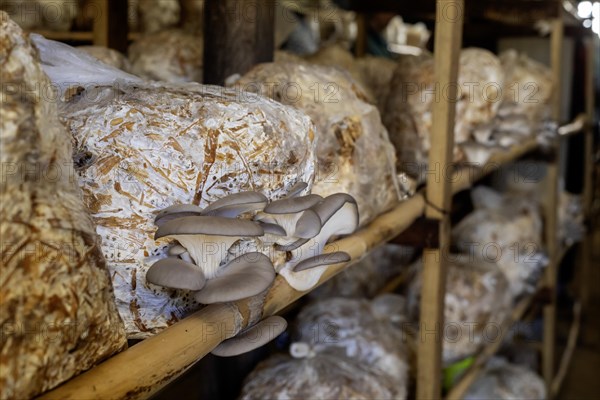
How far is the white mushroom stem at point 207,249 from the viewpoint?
691 millimetres

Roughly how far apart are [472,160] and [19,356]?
1430 mm

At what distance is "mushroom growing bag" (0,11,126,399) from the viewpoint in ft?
1.71

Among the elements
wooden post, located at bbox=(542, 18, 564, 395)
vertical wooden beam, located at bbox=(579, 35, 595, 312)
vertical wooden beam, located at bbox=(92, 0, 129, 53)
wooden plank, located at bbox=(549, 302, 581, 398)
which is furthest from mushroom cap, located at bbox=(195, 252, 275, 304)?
vertical wooden beam, located at bbox=(579, 35, 595, 312)

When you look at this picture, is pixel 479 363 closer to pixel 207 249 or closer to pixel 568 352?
pixel 207 249

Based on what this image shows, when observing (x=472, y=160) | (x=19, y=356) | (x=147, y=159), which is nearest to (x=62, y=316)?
(x=19, y=356)

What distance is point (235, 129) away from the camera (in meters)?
0.81

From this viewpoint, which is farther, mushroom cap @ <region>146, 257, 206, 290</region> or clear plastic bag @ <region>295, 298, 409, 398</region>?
clear plastic bag @ <region>295, 298, 409, 398</region>

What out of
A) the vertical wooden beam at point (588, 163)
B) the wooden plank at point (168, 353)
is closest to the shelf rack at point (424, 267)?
the wooden plank at point (168, 353)

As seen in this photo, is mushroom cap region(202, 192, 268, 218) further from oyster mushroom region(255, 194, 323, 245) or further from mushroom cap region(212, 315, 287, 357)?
mushroom cap region(212, 315, 287, 357)

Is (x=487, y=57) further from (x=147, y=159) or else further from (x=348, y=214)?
(x=147, y=159)

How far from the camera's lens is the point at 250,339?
77 centimetres

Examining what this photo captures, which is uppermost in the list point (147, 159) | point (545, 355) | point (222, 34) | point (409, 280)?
point (222, 34)

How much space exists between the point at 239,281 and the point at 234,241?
0.26 ft

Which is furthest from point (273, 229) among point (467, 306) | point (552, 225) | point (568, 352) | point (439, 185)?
point (568, 352)
